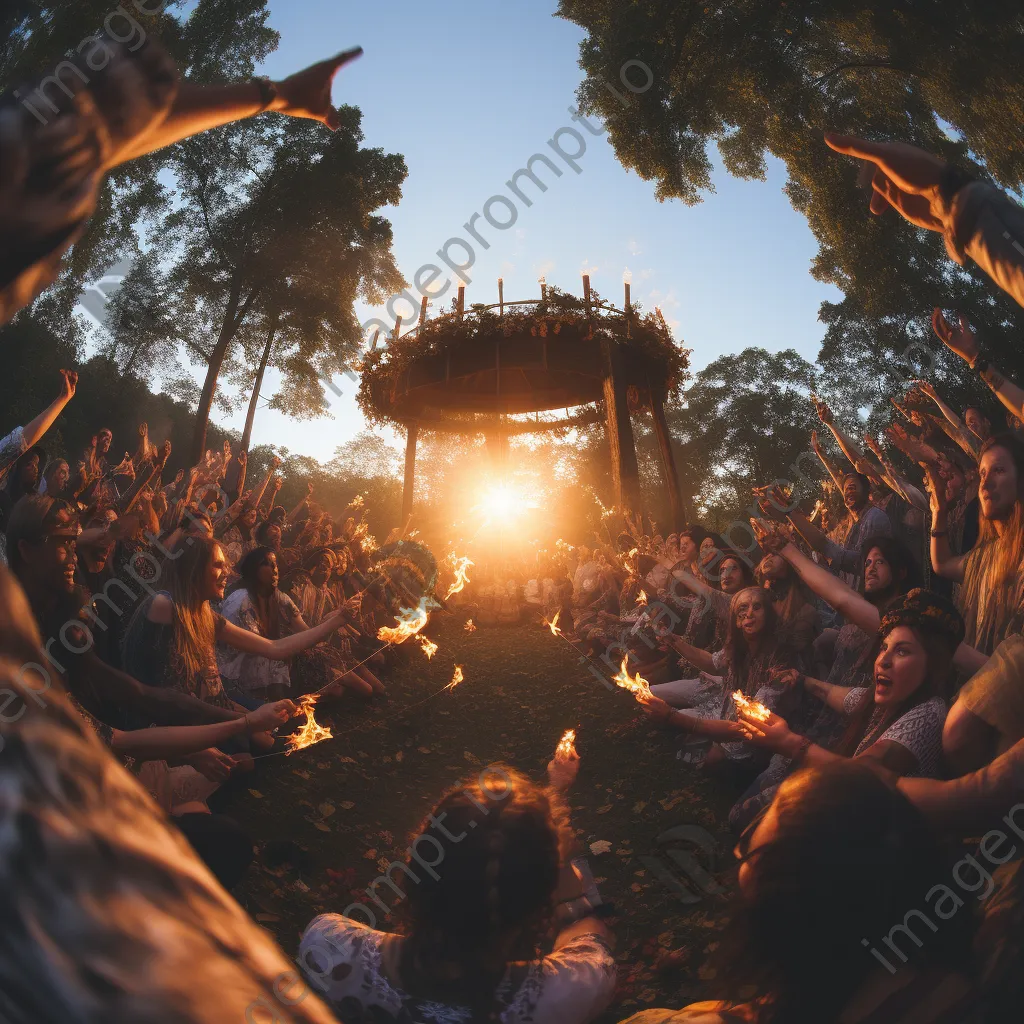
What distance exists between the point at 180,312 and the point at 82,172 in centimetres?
2417

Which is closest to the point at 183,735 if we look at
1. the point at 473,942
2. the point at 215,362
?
the point at 473,942

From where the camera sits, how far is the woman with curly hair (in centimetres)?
212

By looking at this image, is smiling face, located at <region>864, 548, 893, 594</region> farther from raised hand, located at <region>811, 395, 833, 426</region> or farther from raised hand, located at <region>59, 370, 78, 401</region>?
raised hand, located at <region>59, 370, 78, 401</region>

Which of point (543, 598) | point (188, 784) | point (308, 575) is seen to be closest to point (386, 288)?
point (543, 598)

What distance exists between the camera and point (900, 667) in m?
3.94

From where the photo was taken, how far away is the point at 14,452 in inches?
268

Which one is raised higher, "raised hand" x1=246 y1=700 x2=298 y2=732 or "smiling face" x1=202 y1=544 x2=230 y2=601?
"smiling face" x1=202 y1=544 x2=230 y2=601

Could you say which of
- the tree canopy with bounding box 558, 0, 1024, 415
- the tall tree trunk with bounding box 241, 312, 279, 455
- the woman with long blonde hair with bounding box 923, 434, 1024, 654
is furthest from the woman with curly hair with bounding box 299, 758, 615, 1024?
the tall tree trunk with bounding box 241, 312, 279, 455

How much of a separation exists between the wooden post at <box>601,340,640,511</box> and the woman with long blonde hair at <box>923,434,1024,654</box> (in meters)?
9.11

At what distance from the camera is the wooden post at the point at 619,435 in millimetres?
13742

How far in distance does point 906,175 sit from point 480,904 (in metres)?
2.26

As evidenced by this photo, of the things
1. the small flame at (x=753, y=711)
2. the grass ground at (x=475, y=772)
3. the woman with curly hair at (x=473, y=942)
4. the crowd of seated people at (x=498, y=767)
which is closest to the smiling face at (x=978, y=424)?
the crowd of seated people at (x=498, y=767)

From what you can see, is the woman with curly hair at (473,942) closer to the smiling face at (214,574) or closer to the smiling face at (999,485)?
the smiling face at (999,485)

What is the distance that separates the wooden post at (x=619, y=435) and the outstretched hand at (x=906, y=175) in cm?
1206
